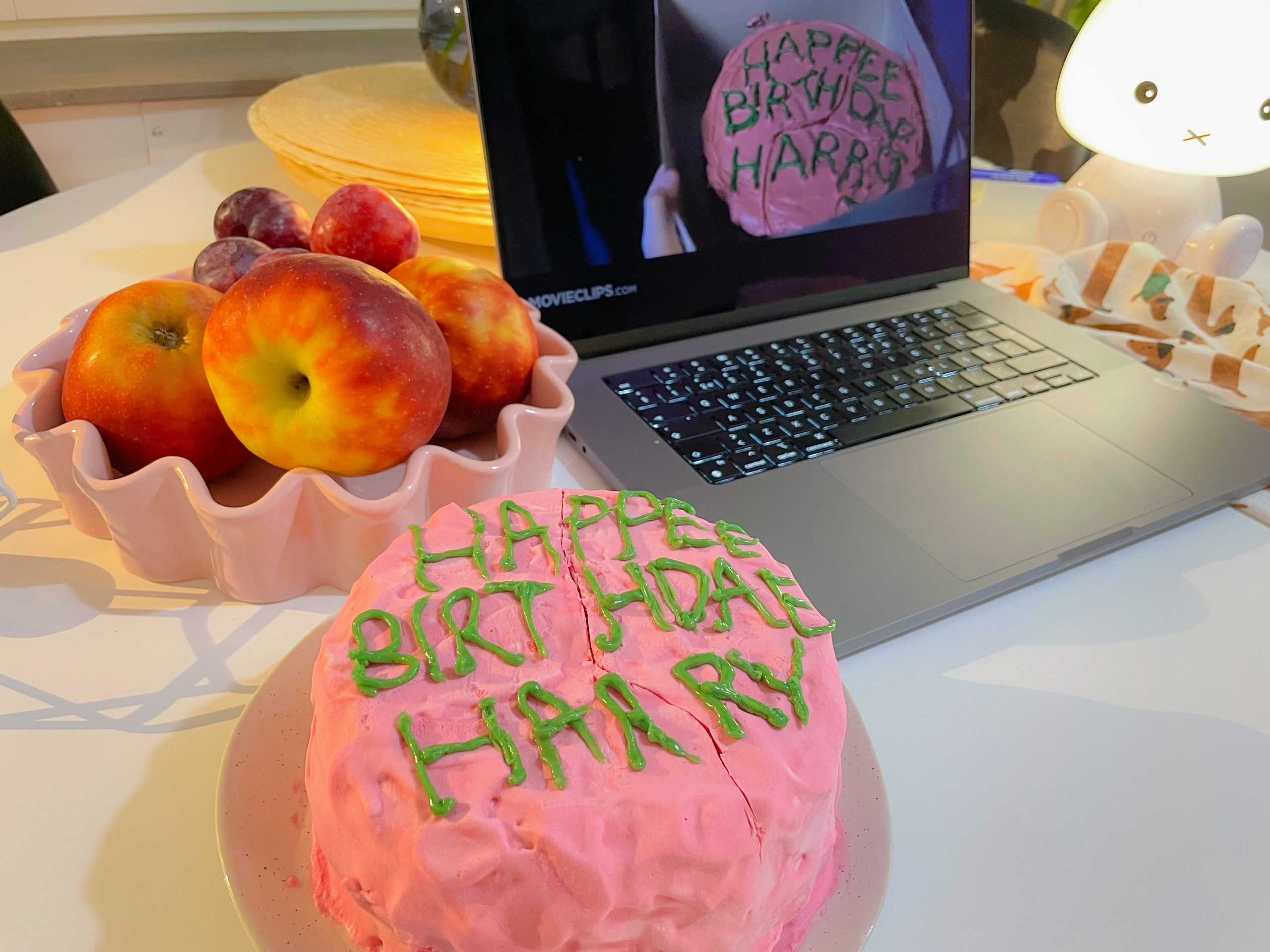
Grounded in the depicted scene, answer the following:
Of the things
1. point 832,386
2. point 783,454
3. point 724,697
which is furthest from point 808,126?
point 724,697

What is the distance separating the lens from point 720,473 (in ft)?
2.25

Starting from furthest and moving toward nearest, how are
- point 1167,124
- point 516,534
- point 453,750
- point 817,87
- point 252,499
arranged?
point 1167,124
point 817,87
point 252,499
point 516,534
point 453,750

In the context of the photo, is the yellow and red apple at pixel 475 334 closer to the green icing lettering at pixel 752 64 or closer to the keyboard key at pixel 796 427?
the keyboard key at pixel 796 427

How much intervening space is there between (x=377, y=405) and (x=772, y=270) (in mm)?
507

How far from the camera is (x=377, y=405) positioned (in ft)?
1.77

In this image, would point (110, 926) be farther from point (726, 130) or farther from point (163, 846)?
point (726, 130)

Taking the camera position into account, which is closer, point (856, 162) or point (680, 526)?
point (680, 526)

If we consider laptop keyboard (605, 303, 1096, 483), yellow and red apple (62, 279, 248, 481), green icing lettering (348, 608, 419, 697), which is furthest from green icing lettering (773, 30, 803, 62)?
green icing lettering (348, 608, 419, 697)

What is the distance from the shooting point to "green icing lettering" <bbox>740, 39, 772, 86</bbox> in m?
0.86

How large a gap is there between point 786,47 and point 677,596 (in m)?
0.65

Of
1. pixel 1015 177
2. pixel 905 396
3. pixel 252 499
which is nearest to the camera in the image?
pixel 252 499

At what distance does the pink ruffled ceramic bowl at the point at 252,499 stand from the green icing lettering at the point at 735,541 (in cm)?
16

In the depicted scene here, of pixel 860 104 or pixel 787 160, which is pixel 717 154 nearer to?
pixel 787 160

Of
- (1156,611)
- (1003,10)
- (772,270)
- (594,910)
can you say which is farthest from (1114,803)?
(1003,10)
